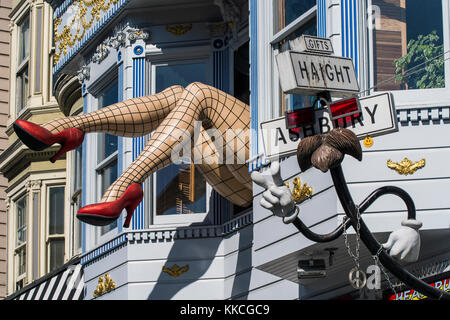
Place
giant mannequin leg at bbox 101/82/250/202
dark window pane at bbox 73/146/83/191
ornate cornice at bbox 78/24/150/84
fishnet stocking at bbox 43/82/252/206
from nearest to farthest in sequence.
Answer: giant mannequin leg at bbox 101/82/250/202 < fishnet stocking at bbox 43/82/252/206 < ornate cornice at bbox 78/24/150/84 < dark window pane at bbox 73/146/83/191

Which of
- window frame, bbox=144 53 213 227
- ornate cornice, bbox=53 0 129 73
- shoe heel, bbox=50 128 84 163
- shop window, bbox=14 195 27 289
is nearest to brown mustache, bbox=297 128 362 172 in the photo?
shoe heel, bbox=50 128 84 163

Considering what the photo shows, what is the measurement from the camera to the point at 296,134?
9.25 metres

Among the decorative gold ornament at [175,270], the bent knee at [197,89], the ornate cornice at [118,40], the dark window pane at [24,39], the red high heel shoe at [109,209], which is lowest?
the decorative gold ornament at [175,270]

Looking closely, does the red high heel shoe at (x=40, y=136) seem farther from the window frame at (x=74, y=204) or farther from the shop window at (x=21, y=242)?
the shop window at (x=21, y=242)

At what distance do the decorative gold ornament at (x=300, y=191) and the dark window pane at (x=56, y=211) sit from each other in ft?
34.4

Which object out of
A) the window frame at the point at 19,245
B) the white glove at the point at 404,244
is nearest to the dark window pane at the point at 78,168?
the window frame at the point at 19,245

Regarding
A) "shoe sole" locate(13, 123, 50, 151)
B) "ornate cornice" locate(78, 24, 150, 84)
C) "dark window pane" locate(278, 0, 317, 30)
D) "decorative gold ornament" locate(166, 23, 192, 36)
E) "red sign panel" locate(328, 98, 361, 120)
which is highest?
"decorative gold ornament" locate(166, 23, 192, 36)

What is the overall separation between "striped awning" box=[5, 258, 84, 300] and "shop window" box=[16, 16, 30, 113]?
4.07m

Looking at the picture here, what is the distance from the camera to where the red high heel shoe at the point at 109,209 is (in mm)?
12164

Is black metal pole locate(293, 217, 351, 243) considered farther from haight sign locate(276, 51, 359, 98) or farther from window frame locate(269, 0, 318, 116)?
window frame locate(269, 0, 318, 116)

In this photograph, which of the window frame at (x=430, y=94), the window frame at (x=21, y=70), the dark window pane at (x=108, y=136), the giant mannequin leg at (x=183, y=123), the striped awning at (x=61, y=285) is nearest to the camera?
the window frame at (x=430, y=94)

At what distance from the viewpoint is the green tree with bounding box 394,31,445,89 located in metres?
10.9
